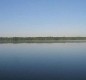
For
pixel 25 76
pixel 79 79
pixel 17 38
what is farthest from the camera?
pixel 17 38

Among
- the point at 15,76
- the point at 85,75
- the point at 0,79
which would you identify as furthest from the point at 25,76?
the point at 85,75

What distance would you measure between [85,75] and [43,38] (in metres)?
83.8

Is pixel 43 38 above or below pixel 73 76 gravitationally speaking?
below

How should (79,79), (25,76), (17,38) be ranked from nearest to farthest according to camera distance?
1. (79,79)
2. (25,76)
3. (17,38)

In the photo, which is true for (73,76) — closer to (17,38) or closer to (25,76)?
(25,76)

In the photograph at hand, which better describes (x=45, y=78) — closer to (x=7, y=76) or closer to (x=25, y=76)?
(x=25, y=76)

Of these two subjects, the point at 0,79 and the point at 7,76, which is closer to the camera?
the point at 0,79

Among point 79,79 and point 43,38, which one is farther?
point 43,38

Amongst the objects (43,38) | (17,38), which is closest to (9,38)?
(17,38)

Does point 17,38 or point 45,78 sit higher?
point 45,78

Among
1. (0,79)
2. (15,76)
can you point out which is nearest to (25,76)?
(15,76)

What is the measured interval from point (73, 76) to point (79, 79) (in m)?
0.57

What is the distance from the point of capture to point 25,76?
7.88 meters

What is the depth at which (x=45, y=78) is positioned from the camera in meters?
7.54
